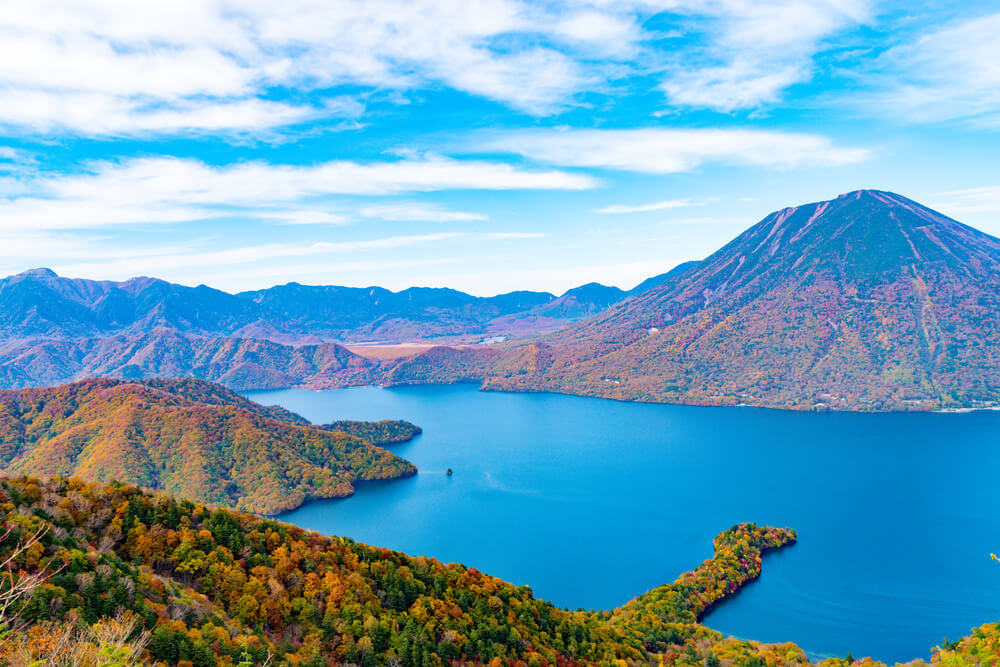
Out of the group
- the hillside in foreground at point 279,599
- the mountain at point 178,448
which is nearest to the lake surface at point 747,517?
the mountain at point 178,448

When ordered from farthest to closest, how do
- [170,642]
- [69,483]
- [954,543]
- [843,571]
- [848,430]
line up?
1. [848,430]
2. [954,543]
3. [843,571]
4. [69,483]
5. [170,642]

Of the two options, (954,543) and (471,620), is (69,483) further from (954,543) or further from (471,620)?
(954,543)

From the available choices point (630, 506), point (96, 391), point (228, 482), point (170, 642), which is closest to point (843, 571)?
point (630, 506)

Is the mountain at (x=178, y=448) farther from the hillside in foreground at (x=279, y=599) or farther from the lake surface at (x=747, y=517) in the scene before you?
the hillside in foreground at (x=279, y=599)

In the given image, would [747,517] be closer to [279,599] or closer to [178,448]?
[279,599]

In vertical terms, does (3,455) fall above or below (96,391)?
below
